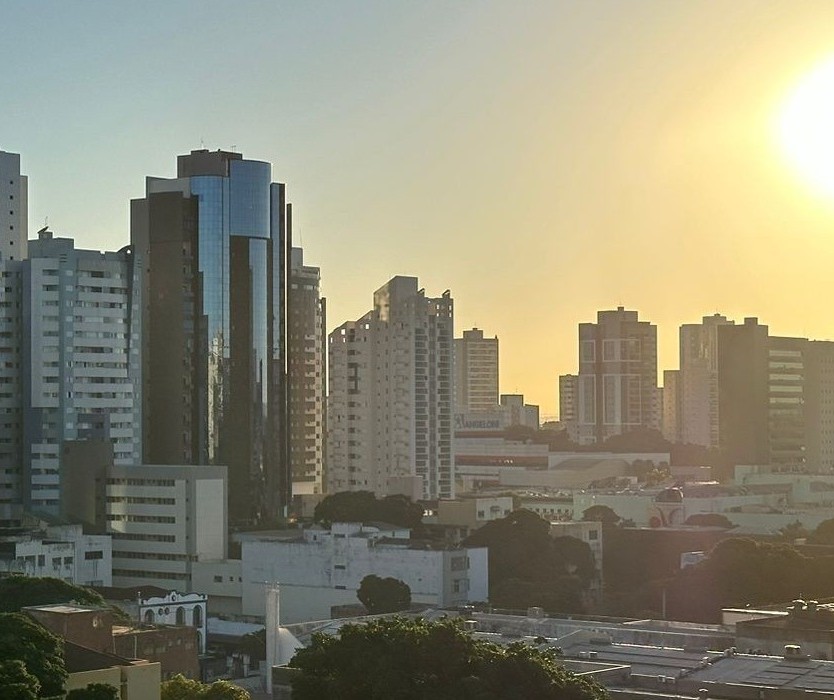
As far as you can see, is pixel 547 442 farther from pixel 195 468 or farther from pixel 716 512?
pixel 195 468

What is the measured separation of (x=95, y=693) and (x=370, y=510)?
110 feet

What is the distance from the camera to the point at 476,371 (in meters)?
137

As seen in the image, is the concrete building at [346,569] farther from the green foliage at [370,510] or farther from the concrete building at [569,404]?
the concrete building at [569,404]

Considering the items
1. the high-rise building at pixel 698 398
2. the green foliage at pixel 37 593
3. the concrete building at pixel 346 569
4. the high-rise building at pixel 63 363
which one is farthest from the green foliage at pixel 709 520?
the high-rise building at pixel 698 398

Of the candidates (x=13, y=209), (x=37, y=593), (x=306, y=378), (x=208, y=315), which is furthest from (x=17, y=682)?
(x=306, y=378)

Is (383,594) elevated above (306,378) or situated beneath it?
situated beneath

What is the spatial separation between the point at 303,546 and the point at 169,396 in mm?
17474

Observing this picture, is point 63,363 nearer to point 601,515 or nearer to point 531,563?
point 531,563

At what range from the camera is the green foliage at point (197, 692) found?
2378 cm

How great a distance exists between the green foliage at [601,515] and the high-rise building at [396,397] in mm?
7040

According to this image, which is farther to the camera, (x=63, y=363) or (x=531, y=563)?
(x=63, y=363)

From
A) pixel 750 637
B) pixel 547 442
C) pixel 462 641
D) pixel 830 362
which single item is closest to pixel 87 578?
pixel 750 637

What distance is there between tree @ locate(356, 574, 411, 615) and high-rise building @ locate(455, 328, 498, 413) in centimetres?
9258

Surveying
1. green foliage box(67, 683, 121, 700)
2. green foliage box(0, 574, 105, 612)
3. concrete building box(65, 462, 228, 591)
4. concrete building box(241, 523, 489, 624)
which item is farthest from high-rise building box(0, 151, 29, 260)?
green foliage box(67, 683, 121, 700)
